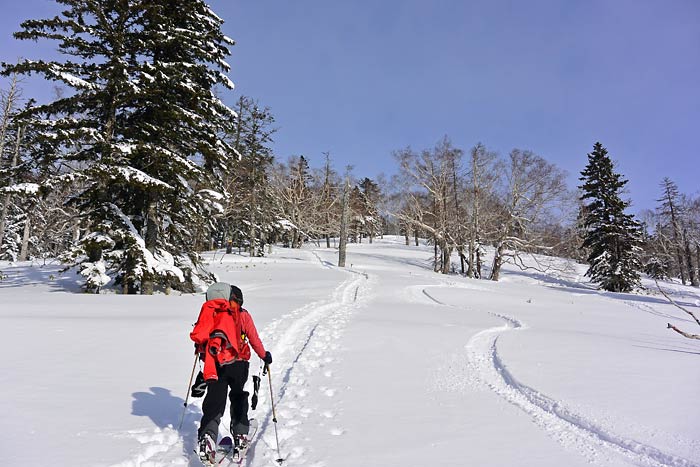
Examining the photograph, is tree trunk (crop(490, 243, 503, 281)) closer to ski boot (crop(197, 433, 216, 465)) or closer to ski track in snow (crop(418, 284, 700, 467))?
ski track in snow (crop(418, 284, 700, 467))

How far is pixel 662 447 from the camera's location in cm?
383

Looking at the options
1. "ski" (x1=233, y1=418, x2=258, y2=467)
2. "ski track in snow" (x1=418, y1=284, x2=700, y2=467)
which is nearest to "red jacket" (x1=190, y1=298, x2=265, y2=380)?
"ski" (x1=233, y1=418, x2=258, y2=467)

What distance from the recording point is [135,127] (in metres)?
13.3

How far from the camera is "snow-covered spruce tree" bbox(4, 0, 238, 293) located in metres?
11.9

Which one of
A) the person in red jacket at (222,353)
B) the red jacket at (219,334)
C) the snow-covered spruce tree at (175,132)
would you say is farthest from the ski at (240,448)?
the snow-covered spruce tree at (175,132)

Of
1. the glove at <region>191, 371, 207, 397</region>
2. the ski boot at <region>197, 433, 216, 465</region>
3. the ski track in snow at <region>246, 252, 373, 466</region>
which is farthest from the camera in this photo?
the ski track in snow at <region>246, 252, 373, 466</region>

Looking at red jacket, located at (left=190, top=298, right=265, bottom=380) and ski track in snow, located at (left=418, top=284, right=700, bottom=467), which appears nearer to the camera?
red jacket, located at (left=190, top=298, right=265, bottom=380)

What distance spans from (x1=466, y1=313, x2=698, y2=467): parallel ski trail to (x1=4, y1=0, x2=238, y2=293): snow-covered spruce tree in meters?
10.2

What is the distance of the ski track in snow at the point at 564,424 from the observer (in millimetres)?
3738

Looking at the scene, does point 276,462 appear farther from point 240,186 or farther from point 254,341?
point 240,186

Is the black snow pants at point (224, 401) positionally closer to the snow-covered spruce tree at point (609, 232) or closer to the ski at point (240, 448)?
the ski at point (240, 448)

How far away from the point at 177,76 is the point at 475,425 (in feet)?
43.7

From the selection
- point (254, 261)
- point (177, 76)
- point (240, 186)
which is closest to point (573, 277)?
point (254, 261)

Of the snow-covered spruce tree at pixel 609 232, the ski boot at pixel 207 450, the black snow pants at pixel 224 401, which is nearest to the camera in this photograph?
the ski boot at pixel 207 450
